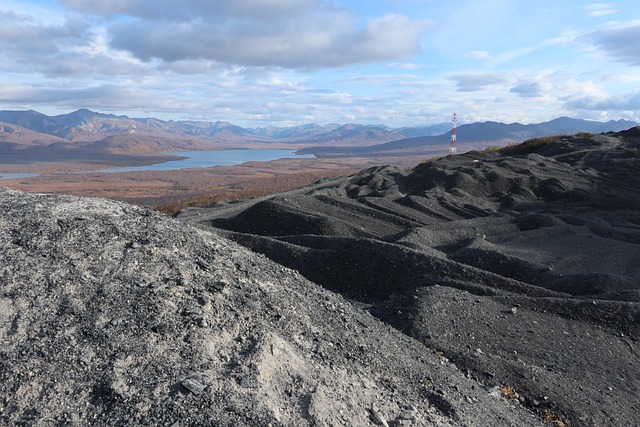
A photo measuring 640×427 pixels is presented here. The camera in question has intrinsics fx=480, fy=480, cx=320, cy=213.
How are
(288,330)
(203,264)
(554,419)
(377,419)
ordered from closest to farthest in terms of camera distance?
(377,419), (288,330), (203,264), (554,419)

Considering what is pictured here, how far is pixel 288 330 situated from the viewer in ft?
18.3

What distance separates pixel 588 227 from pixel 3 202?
1695 centimetres

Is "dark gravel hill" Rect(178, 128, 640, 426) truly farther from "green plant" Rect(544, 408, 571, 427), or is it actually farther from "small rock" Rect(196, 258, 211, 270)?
"small rock" Rect(196, 258, 211, 270)

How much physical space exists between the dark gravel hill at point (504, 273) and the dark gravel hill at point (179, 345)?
130 centimetres

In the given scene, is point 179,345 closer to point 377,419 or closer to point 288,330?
point 288,330

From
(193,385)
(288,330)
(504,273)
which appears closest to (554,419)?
(288,330)

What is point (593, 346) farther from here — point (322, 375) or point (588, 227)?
point (588, 227)

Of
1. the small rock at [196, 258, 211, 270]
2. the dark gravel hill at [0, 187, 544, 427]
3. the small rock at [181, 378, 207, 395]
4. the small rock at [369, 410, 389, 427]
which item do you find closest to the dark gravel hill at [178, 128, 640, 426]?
the dark gravel hill at [0, 187, 544, 427]

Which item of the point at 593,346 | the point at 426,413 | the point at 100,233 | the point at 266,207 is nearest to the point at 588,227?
the point at 593,346

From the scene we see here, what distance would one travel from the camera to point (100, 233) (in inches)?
250

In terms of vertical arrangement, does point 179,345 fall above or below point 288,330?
above

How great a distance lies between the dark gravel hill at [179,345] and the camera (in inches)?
167

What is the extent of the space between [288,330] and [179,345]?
1.29 meters

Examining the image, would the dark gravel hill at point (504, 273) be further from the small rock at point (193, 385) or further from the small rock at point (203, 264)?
the small rock at point (193, 385)
